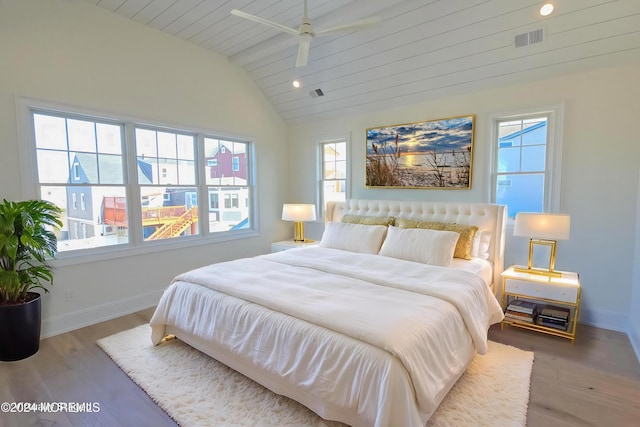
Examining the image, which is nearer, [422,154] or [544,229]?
[544,229]

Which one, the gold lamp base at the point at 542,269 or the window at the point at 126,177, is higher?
the window at the point at 126,177

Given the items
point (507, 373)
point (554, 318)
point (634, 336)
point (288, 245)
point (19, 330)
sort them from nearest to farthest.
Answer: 1. point (507, 373)
2. point (19, 330)
3. point (634, 336)
4. point (554, 318)
5. point (288, 245)

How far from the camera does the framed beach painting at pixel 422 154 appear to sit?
151 inches

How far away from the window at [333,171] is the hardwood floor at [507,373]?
9.57ft

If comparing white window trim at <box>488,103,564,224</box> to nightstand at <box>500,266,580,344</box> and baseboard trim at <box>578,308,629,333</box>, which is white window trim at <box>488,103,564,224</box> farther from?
baseboard trim at <box>578,308,629,333</box>

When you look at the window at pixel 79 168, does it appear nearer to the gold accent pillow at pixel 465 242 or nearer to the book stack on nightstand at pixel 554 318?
the gold accent pillow at pixel 465 242

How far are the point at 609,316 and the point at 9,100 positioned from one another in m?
6.00

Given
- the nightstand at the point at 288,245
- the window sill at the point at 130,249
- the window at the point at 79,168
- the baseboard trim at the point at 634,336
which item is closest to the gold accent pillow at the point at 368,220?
the nightstand at the point at 288,245

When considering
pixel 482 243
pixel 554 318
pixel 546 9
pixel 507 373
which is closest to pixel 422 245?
pixel 482 243

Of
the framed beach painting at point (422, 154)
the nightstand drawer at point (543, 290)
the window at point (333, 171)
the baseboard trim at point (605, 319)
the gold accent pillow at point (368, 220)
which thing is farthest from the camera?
the window at point (333, 171)

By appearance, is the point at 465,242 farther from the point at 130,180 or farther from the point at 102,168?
the point at 102,168

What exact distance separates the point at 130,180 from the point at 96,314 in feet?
4.96

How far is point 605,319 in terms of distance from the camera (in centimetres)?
318

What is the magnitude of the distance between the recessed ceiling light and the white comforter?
92.1 inches
